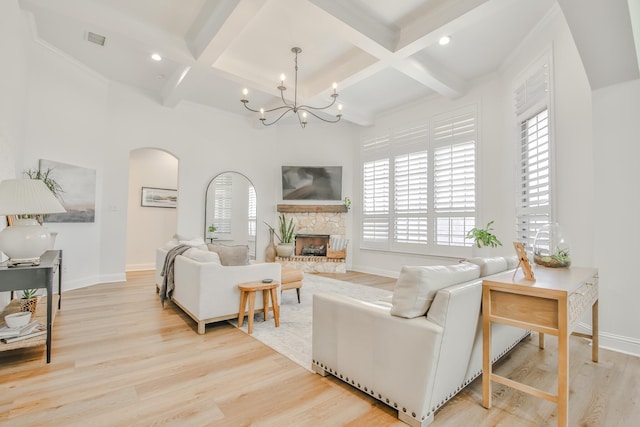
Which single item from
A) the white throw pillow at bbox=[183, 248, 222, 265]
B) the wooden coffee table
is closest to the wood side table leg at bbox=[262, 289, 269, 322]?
the wooden coffee table

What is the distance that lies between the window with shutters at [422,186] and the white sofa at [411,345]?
3.21 meters

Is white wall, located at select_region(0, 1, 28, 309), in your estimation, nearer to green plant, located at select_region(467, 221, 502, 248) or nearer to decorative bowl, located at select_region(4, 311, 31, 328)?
decorative bowl, located at select_region(4, 311, 31, 328)

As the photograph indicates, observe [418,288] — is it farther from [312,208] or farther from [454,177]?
[312,208]

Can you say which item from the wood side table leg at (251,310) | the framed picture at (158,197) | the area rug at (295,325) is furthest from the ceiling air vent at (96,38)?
the area rug at (295,325)

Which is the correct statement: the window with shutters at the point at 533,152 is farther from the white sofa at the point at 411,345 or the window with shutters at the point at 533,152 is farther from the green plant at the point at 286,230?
the green plant at the point at 286,230

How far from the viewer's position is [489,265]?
2.23 meters

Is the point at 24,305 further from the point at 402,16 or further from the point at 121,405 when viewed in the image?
the point at 402,16

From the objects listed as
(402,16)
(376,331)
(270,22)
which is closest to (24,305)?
(376,331)

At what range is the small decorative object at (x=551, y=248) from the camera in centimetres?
247

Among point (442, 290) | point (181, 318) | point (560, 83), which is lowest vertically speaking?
point (181, 318)

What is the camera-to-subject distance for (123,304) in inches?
156

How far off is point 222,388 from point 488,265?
6.73 ft

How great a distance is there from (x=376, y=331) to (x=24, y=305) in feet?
10.5

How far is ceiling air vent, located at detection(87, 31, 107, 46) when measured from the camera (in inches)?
154
